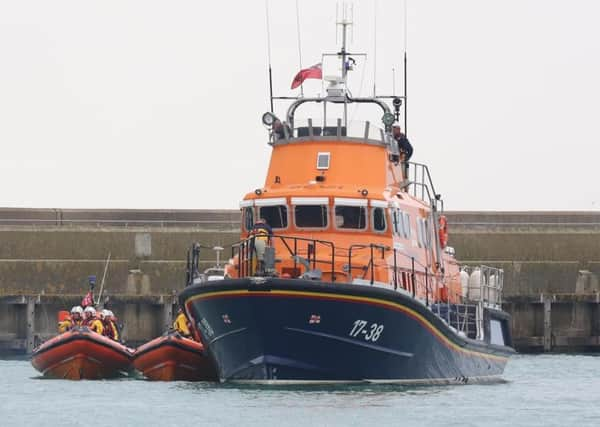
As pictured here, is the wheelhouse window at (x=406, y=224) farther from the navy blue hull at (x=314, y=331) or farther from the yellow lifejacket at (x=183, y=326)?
the yellow lifejacket at (x=183, y=326)

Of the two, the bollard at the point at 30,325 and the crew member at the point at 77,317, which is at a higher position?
the crew member at the point at 77,317

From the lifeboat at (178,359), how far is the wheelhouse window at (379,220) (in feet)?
14.1

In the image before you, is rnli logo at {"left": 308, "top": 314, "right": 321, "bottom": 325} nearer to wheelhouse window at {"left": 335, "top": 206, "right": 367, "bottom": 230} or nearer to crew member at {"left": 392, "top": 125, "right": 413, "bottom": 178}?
wheelhouse window at {"left": 335, "top": 206, "right": 367, "bottom": 230}

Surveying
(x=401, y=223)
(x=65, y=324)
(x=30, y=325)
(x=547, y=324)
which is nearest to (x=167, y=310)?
(x=30, y=325)

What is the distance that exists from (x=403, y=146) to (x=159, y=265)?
17.7 meters

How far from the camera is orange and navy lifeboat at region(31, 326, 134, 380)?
93.5 ft

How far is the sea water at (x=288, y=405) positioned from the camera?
20.9 m

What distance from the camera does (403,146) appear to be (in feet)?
92.1

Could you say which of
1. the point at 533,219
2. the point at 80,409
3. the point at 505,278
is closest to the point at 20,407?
the point at 80,409

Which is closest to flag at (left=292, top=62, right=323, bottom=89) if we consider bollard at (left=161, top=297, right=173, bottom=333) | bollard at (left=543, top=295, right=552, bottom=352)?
bollard at (left=161, top=297, right=173, bottom=333)

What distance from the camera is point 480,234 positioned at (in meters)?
46.1

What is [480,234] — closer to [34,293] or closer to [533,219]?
[533,219]

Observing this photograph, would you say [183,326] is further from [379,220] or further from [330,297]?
[330,297]

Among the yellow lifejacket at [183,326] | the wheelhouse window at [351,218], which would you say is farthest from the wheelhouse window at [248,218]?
the yellow lifejacket at [183,326]
